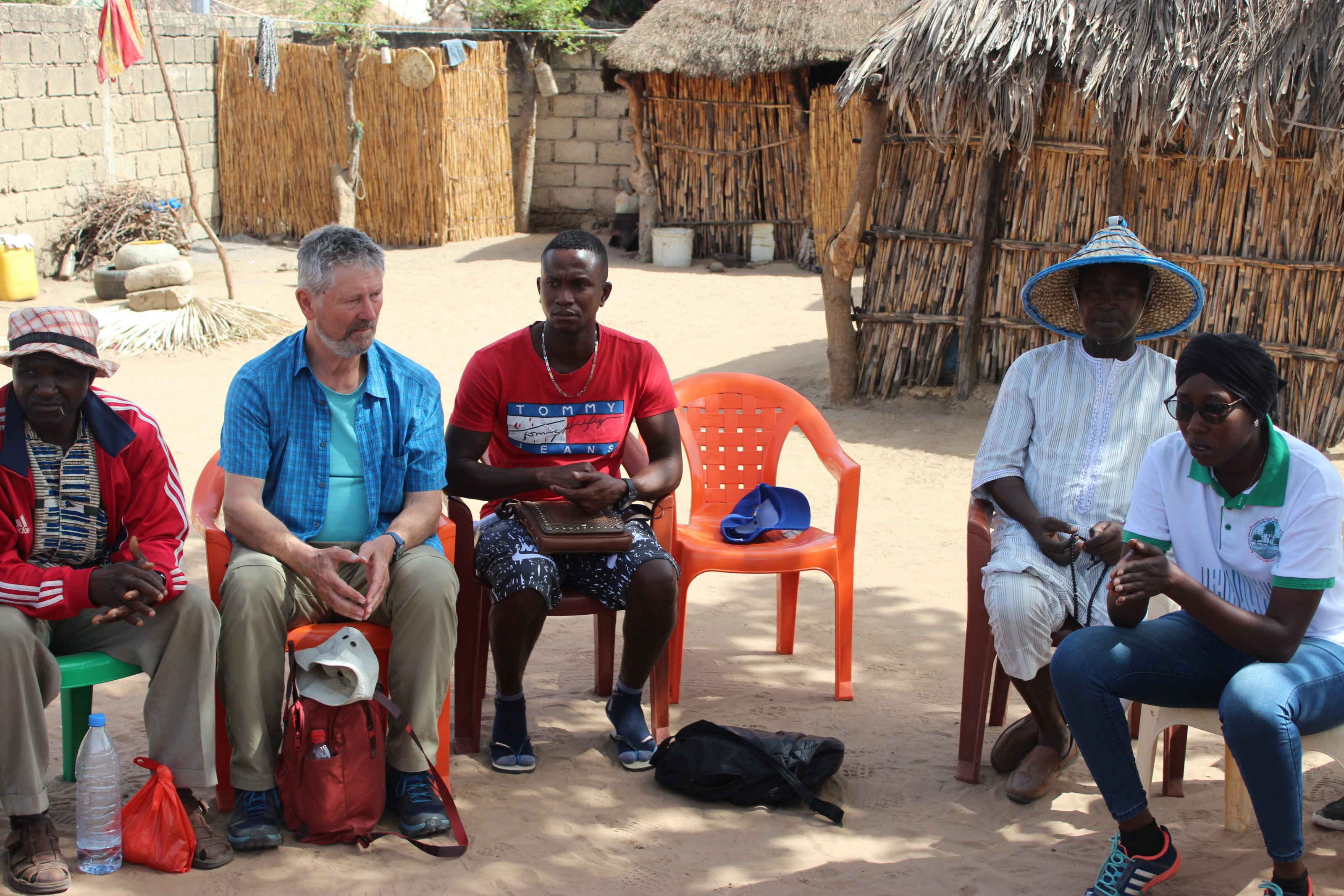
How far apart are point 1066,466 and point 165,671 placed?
253cm

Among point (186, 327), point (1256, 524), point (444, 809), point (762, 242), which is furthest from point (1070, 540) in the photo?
A: point (762, 242)

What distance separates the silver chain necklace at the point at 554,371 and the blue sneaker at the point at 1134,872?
6.44 feet

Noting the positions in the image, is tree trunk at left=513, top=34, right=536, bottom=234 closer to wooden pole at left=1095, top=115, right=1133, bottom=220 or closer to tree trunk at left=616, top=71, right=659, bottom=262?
tree trunk at left=616, top=71, right=659, bottom=262

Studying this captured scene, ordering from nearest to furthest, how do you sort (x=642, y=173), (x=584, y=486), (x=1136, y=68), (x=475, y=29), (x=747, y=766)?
(x=747, y=766) → (x=584, y=486) → (x=1136, y=68) → (x=642, y=173) → (x=475, y=29)

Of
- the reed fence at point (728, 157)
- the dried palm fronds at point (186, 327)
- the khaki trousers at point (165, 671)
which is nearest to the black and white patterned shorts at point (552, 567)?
the khaki trousers at point (165, 671)

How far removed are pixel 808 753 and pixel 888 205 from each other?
5100 mm

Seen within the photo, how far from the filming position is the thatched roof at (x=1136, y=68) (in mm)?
6145

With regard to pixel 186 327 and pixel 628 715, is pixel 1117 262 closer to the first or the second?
pixel 628 715

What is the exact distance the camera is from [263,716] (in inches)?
117

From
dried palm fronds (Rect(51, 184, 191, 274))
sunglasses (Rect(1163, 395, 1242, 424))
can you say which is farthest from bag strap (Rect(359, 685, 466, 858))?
dried palm fronds (Rect(51, 184, 191, 274))

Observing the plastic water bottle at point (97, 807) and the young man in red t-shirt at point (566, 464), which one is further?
the young man in red t-shirt at point (566, 464)

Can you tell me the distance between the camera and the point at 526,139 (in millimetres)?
15633

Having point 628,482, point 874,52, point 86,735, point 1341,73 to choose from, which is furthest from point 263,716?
point 1341,73

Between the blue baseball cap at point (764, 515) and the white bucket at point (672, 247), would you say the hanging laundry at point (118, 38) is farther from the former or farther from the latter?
the blue baseball cap at point (764, 515)
